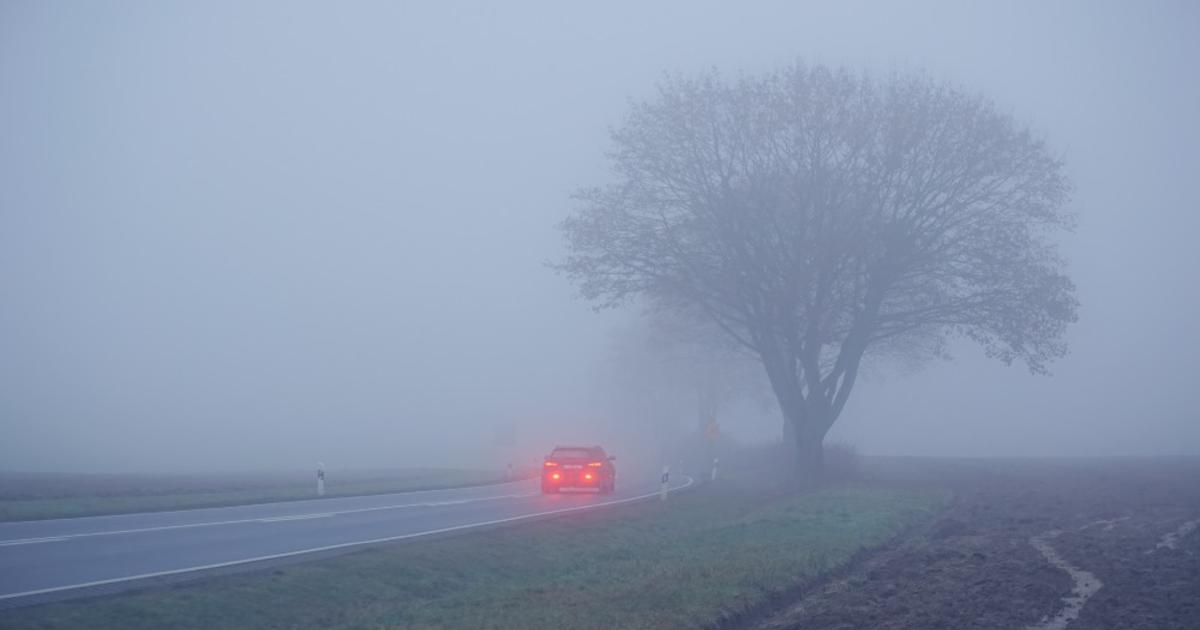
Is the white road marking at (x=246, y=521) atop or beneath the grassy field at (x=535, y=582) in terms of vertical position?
atop

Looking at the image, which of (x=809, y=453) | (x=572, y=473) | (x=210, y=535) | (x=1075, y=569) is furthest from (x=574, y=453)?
(x=1075, y=569)

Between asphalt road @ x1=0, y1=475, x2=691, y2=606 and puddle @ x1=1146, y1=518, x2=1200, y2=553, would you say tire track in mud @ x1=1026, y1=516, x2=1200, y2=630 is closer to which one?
puddle @ x1=1146, y1=518, x2=1200, y2=553

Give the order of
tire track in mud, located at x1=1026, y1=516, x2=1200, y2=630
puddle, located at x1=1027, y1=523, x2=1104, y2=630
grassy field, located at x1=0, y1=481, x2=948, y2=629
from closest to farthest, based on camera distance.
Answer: puddle, located at x1=1027, y1=523, x2=1104, y2=630, tire track in mud, located at x1=1026, y1=516, x2=1200, y2=630, grassy field, located at x1=0, y1=481, x2=948, y2=629

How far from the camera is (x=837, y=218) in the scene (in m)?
40.5

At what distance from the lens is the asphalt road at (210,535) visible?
51.7ft

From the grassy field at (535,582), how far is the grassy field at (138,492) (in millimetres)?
9333

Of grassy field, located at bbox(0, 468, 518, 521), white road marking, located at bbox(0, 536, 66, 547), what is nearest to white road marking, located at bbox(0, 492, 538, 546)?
white road marking, located at bbox(0, 536, 66, 547)

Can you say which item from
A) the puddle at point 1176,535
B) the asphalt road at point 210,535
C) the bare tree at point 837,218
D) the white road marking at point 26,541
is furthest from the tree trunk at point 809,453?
the white road marking at point 26,541

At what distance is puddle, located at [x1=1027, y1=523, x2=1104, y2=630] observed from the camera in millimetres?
12539

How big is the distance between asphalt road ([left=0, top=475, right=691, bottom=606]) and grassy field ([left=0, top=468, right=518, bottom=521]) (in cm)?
102

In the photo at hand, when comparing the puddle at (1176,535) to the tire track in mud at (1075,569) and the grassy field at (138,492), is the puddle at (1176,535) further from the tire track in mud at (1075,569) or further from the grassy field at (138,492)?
the grassy field at (138,492)

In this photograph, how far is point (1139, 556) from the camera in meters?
17.8

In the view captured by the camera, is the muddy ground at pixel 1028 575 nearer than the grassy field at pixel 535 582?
Yes

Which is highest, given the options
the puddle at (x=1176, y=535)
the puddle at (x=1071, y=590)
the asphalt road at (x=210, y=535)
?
the asphalt road at (x=210, y=535)
